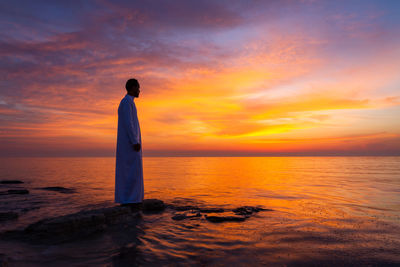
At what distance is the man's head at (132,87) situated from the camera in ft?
21.6

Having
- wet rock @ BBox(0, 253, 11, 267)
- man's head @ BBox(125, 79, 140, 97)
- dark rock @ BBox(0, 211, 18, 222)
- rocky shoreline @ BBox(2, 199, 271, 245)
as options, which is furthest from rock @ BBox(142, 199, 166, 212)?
wet rock @ BBox(0, 253, 11, 267)

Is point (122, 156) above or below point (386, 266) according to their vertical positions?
above

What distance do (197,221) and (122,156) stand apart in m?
2.86

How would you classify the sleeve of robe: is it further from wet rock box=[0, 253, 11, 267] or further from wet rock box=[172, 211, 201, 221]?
wet rock box=[0, 253, 11, 267]

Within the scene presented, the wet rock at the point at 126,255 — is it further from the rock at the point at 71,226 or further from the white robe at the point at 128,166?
the white robe at the point at 128,166

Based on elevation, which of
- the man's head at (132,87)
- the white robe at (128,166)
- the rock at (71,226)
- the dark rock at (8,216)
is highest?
the man's head at (132,87)

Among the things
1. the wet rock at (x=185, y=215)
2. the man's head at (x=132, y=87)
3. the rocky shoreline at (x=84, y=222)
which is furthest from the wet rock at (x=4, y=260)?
the man's head at (x=132, y=87)

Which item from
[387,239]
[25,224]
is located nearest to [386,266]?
[387,239]

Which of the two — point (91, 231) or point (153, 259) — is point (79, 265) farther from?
point (91, 231)

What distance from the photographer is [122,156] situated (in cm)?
654

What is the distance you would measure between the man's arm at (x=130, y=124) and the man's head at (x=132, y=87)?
389mm

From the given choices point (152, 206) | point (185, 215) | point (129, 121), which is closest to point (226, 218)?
point (185, 215)

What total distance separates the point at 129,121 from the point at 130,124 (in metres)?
0.09

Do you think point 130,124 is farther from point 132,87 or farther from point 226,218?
point 226,218
